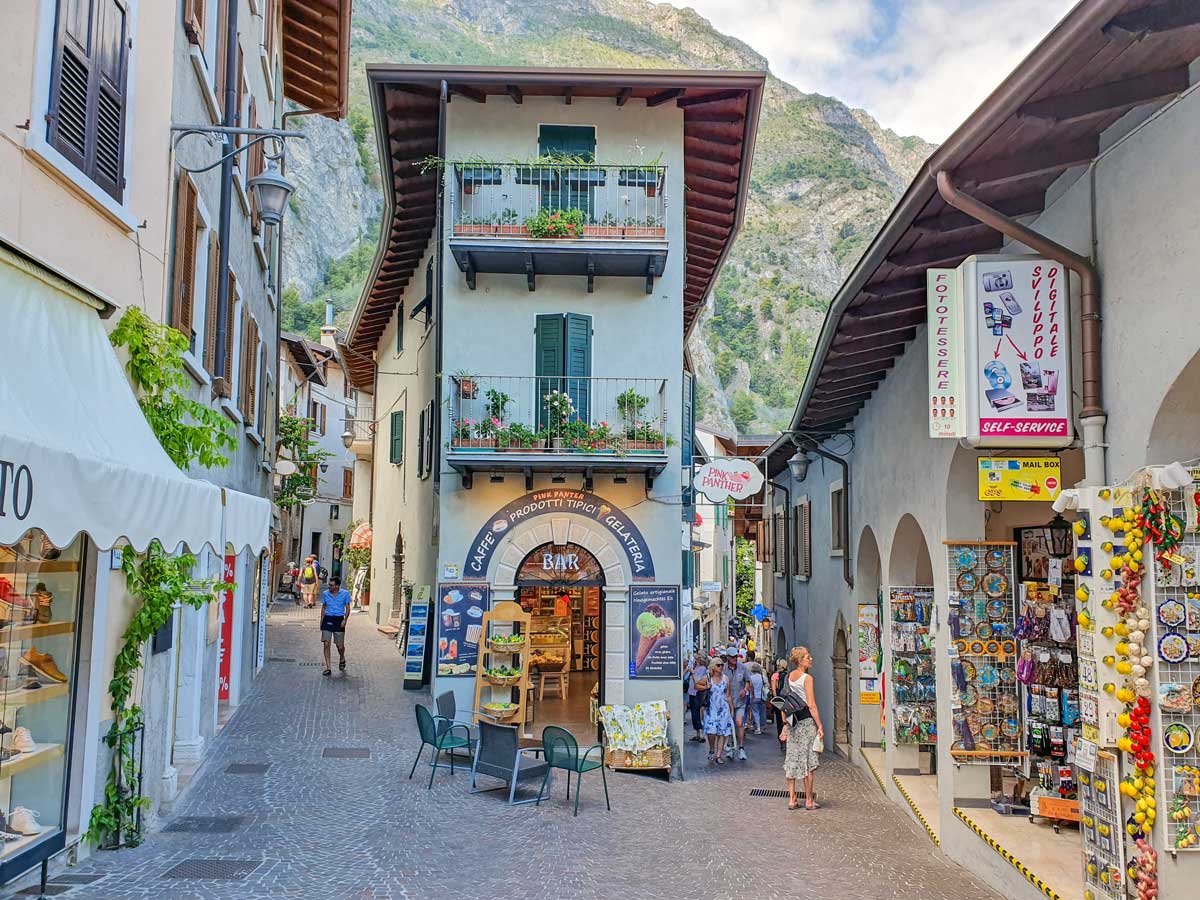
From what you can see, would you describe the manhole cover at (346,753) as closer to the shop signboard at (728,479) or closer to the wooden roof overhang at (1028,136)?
the shop signboard at (728,479)

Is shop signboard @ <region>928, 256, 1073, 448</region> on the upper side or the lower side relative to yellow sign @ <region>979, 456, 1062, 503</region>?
upper

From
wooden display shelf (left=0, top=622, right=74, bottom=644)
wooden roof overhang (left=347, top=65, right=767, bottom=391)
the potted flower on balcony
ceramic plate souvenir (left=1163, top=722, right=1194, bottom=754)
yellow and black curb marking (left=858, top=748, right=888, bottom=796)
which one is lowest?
yellow and black curb marking (left=858, top=748, right=888, bottom=796)

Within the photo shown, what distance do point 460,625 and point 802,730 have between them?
5153 millimetres

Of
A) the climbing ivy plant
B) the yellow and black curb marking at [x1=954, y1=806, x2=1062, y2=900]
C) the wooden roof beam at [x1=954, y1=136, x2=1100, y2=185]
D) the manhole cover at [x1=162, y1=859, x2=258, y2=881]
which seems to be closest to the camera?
the wooden roof beam at [x1=954, y1=136, x2=1100, y2=185]

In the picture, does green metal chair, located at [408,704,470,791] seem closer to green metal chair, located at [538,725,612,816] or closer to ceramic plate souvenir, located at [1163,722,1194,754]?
green metal chair, located at [538,725,612,816]

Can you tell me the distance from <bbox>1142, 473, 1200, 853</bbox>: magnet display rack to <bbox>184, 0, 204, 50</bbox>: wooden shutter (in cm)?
898

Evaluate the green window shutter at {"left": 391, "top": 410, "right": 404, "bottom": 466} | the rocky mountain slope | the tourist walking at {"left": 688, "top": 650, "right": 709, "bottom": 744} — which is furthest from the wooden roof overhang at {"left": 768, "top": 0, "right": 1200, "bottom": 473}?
the rocky mountain slope

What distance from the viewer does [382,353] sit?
29.5m

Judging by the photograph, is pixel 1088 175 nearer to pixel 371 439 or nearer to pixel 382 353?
pixel 382 353

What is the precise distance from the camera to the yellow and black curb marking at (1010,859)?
24.4 feet

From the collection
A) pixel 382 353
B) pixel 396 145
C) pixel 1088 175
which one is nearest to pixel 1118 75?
pixel 1088 175

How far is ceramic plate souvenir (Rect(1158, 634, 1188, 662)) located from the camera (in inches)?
241

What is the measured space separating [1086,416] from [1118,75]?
7.09ft

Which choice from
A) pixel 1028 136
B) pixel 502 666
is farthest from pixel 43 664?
pixel 502 666
